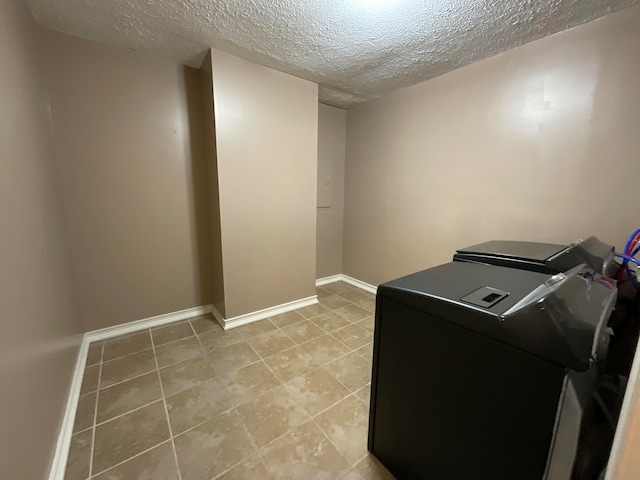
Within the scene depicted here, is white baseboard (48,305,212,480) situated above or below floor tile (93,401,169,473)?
above

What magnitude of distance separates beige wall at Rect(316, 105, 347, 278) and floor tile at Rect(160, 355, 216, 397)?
6.48ft

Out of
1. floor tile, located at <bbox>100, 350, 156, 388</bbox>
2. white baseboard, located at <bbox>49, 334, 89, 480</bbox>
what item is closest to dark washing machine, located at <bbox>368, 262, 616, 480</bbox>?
white baseboard, located at <bbox>49, 334, 89, 480</bbox>

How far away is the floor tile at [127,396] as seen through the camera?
1.50 m

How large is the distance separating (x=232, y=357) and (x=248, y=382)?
0.33 meters

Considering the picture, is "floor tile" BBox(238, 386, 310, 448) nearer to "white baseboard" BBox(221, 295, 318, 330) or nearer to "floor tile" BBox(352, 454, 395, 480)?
"floor tile" BBox(352, 454, 395, 480)

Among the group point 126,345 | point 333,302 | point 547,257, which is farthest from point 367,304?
point 126,345

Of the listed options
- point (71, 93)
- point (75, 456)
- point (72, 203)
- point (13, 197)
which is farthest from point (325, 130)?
point (75, 456)

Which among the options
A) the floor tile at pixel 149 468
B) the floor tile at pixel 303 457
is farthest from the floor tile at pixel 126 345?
the floor tile at pixel 303 457

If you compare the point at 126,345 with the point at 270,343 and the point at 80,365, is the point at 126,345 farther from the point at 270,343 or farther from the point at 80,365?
the point at 270,343

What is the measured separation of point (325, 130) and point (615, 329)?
310 centimetres

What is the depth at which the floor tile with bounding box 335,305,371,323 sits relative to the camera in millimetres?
2654

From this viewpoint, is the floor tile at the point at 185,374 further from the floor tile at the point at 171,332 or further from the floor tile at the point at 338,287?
the floor tile at the point at 338,287

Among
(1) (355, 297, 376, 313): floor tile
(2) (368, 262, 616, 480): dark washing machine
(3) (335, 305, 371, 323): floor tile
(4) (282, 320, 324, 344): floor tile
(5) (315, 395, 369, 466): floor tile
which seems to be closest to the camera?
(2) (368, 262, 616, 480): dark washing machine

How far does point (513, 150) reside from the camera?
78.9 inches
